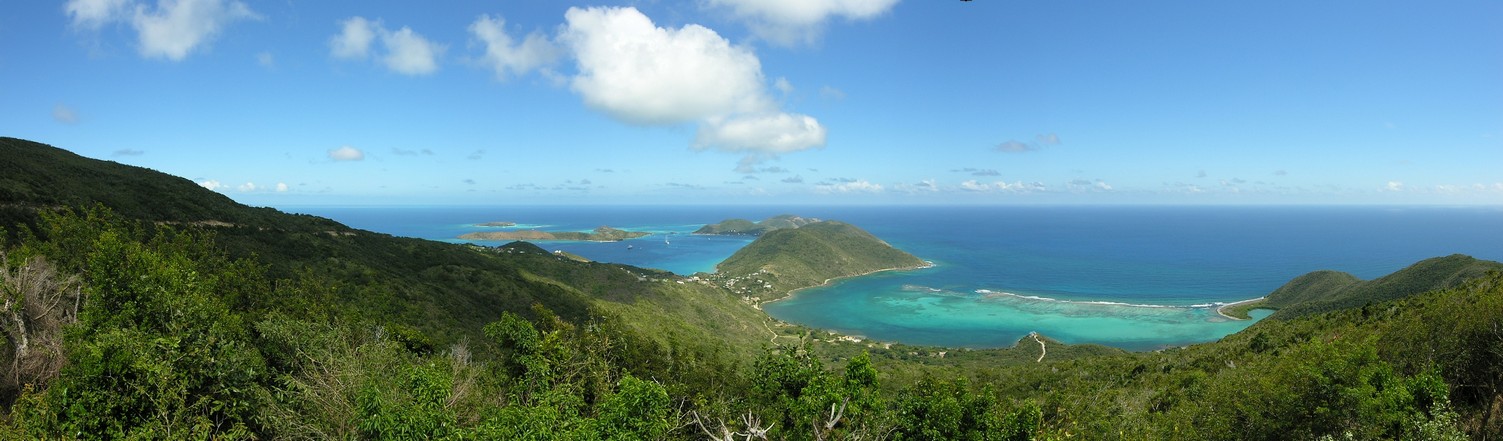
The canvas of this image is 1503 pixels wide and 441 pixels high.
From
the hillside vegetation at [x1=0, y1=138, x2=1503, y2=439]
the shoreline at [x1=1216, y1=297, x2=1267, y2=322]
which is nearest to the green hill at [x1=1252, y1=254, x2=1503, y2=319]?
the shoreline at [x1=1216, y1=297, x2=1267, y2=322]

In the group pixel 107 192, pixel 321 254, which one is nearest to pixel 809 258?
pixel 321 254

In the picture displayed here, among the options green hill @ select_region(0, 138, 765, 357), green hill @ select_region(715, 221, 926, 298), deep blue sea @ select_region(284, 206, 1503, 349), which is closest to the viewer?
green hill @ select_region(0, 138, 765, 357)

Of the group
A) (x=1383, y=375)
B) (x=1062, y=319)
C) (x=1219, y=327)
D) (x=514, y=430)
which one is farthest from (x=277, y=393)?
(x=1219, y=327)

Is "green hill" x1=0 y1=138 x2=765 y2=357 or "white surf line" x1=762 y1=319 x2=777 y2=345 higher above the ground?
"green hill" x1=0 y1=138 x2=765 y2=357

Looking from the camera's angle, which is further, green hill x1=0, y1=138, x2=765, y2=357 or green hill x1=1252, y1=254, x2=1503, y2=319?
green hill x1=1252, y1=254, x2=1503, y2=319

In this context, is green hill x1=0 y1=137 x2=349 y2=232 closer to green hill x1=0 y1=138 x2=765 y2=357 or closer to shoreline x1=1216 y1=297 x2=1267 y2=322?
green hill x1=0 y1=138 x2=765 y2=357

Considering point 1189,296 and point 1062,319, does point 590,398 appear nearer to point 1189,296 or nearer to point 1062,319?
point 1062,319

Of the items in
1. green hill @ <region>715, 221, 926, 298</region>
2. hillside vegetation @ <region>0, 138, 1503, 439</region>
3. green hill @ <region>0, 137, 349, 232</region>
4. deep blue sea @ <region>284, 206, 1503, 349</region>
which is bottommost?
deep blue sea @ <region>284, 206, 1503, 349</region>

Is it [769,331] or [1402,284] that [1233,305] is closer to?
[1402,284]
